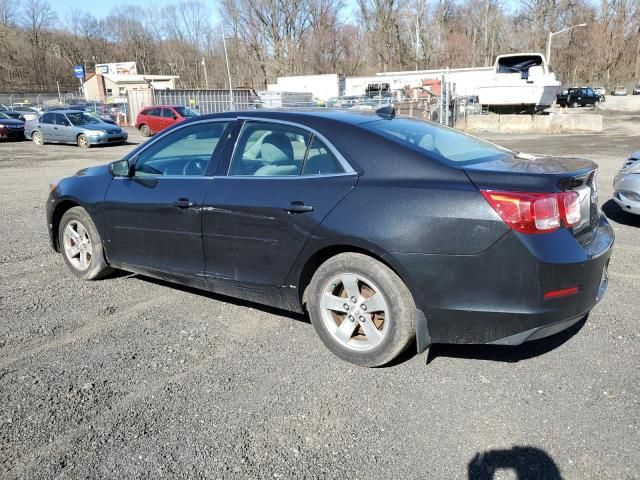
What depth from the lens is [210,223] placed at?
386 cm

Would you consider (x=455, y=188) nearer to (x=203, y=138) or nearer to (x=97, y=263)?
(x=203, y=138)

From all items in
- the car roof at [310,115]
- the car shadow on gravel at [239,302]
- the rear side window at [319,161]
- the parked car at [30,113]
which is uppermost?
the parked car at [30,113]

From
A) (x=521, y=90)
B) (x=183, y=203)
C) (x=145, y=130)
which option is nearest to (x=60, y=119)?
(x=145, y=130)

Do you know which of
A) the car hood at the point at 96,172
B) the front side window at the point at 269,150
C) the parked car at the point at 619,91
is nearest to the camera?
the front side window at the point at 269,150

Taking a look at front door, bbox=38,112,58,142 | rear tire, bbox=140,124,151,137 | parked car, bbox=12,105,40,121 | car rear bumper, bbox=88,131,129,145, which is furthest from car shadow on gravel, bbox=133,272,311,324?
parked car, bbox=12,105,40,121

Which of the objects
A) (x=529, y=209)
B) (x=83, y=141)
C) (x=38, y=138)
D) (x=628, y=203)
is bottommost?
(x=628, y=203)

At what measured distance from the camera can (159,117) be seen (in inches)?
1056

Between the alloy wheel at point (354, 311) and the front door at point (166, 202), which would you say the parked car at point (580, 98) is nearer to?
the front door at point (166, 202)

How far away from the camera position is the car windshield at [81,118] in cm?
2247

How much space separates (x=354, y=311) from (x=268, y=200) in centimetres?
93

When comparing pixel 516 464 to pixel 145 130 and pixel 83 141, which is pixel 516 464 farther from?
pixel 145 130

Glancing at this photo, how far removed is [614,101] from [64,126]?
169ft

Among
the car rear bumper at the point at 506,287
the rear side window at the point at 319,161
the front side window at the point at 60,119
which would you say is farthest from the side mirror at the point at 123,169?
the front side window at the point at 60,119

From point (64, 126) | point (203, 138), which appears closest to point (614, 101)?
point (64, 126)
